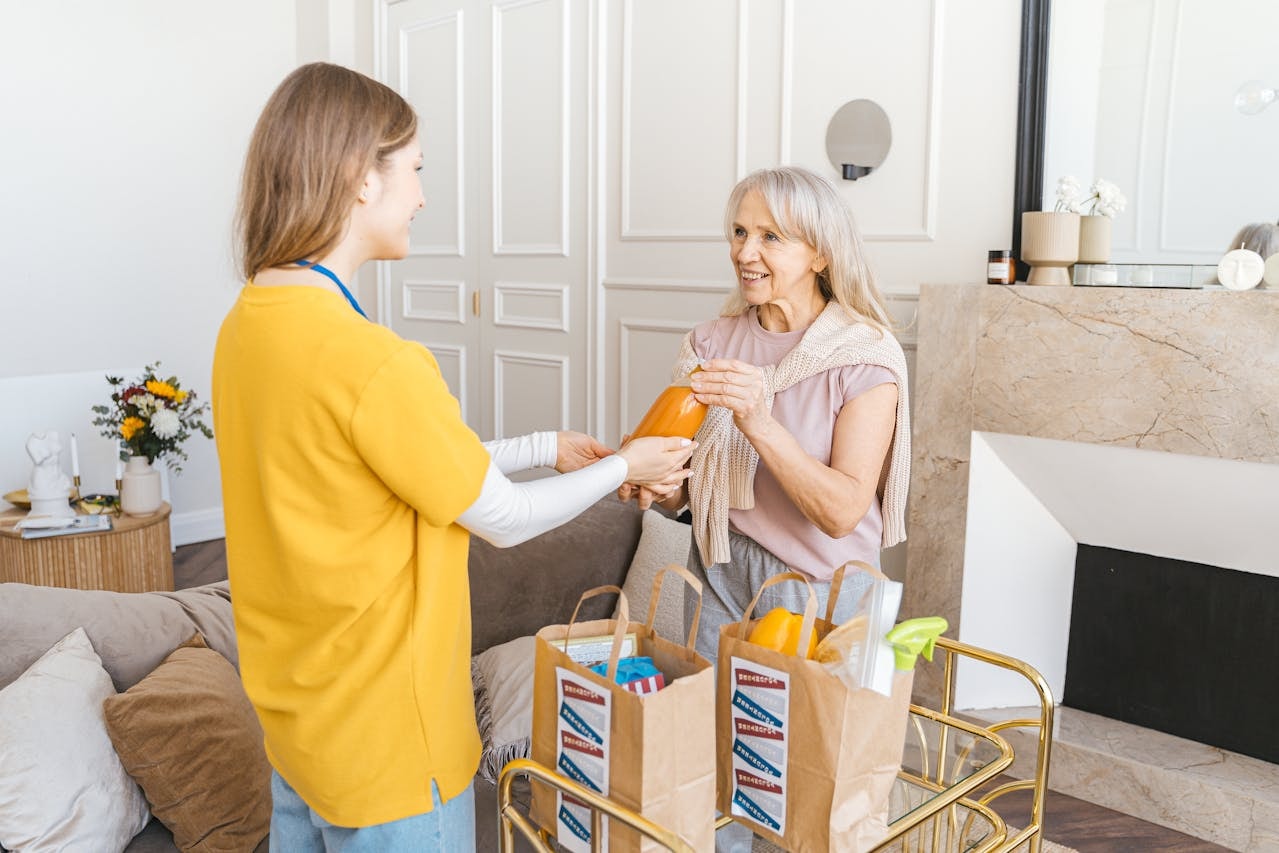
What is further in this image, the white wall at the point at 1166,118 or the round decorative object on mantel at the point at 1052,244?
the round decorative object on mantel at the point at 1052,244

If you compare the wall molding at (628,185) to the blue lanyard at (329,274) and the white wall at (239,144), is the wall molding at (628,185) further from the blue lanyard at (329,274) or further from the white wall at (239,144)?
the blue lanyard at (329,274)

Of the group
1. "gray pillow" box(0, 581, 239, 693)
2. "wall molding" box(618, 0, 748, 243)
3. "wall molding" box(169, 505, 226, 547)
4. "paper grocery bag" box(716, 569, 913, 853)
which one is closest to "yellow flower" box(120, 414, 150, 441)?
"wall molding" box(169, 505, 226, 547)

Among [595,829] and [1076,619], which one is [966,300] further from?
[595,829]

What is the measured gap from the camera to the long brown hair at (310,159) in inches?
42.6

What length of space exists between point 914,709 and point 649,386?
2.63 metres

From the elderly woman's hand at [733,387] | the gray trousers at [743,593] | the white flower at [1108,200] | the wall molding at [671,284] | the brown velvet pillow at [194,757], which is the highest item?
the white flower at [1108,200]

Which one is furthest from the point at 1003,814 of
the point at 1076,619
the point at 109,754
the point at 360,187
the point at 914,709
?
the point at 360,187

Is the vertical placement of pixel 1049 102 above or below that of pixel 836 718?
above

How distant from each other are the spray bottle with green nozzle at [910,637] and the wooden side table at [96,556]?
3446 mm

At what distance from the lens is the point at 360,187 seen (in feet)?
3.62

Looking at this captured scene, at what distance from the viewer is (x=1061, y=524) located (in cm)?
291

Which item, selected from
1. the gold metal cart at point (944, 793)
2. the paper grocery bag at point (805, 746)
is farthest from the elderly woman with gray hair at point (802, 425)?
the paper grocery bag at point (805, 746)

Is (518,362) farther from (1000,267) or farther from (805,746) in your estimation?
(805,746)

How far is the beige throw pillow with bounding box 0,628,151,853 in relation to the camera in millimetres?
1538
